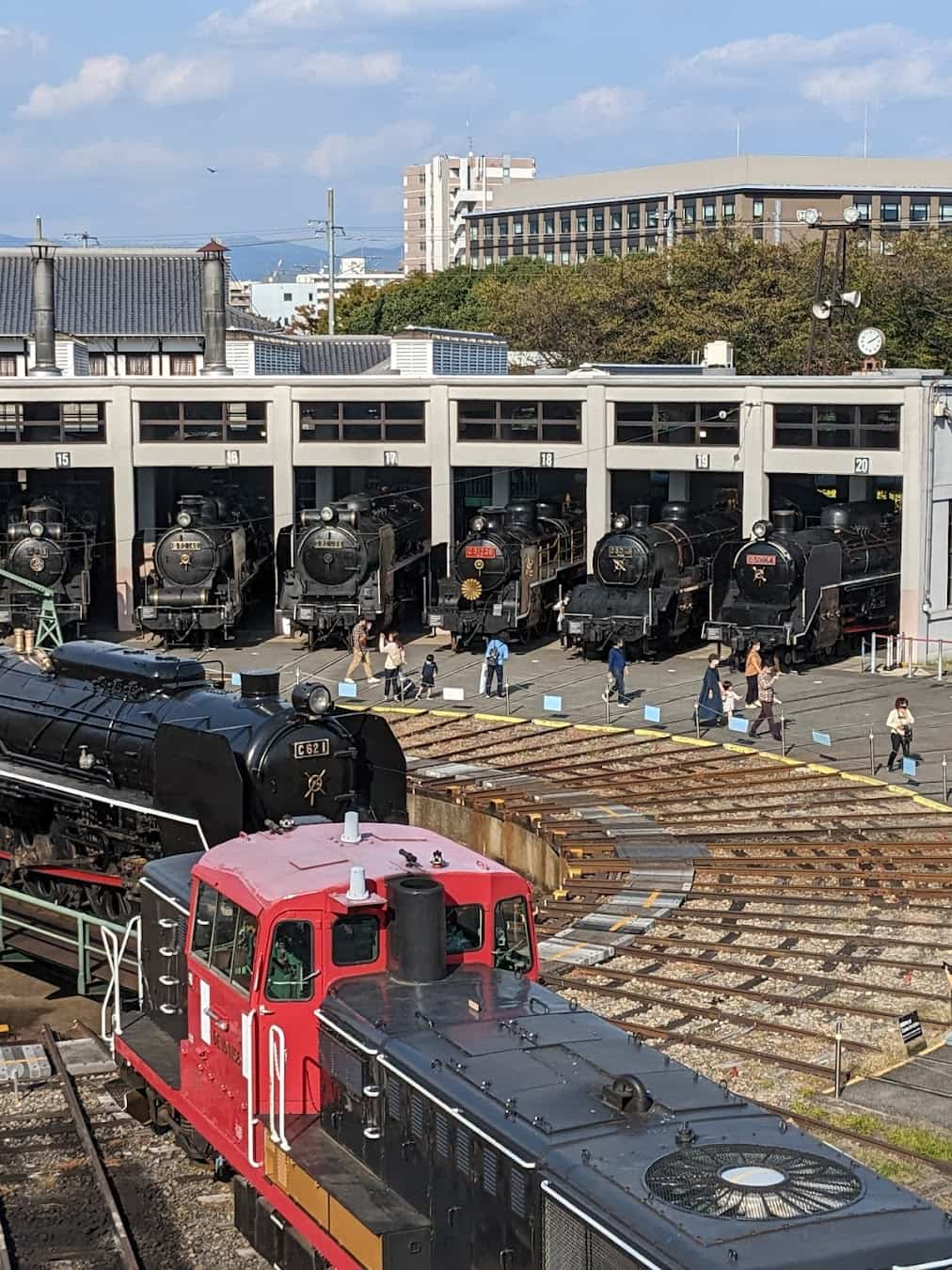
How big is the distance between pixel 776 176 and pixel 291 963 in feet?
468

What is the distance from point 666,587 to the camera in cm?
4259

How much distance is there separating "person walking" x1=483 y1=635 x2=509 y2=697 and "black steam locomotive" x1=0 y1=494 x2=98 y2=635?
44.3 feet

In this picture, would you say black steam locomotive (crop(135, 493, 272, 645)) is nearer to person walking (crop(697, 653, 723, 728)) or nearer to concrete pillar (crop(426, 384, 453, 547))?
concrete pillar (crop(426, 384, 453, 547))

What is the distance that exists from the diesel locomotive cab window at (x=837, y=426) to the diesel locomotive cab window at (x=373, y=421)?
10.0m

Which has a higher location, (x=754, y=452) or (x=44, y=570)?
(x=754, y=452)

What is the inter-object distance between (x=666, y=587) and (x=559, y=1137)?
33623 mm

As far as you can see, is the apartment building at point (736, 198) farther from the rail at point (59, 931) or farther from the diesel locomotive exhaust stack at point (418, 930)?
the diesel locomotive exhaust stack at point (418, 930)

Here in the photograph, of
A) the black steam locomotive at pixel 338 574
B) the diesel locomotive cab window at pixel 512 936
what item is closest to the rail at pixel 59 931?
the diesel locomotive cab window at pixel 512 936

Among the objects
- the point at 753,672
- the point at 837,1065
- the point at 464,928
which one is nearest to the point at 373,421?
the point at 753,672

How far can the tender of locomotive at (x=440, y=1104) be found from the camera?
855 centimetres

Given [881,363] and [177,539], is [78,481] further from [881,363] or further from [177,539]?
[881,363]

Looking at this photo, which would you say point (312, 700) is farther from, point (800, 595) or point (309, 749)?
point (800, 595)

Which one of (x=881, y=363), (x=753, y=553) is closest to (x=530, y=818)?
(x=753, y=553)

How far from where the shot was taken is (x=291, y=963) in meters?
11.8
